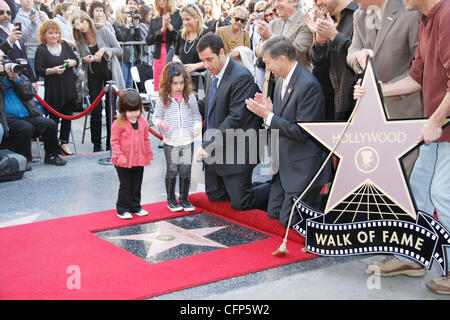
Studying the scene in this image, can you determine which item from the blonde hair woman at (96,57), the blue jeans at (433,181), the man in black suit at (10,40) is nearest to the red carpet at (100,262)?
the blue jeans at (433,181)

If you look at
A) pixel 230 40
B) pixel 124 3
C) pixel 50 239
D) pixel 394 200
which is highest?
pixel 124 3

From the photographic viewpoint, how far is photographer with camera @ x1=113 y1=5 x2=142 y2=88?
36.1 feet

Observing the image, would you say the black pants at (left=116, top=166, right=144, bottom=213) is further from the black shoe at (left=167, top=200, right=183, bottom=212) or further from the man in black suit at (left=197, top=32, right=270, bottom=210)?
the man in black suit at (left=197, top=32, right=270, bottom=210)

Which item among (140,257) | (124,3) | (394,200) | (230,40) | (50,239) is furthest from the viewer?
(124,3)

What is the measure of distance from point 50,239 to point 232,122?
1.81m

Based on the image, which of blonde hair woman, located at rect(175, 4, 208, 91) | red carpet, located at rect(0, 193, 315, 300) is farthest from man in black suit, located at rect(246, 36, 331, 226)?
blonde hair woman, located at rect(175, 4, 208, 91)

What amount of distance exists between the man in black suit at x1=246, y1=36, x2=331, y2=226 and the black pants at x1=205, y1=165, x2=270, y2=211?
0.55m

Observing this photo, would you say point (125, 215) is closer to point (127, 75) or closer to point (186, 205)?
point (186, 205)

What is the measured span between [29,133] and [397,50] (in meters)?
4.78

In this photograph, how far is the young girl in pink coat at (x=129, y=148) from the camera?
533 cm

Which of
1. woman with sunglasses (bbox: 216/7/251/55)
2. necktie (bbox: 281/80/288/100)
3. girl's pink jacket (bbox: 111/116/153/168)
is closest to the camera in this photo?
necktie (bbox: 281/80/288/100)

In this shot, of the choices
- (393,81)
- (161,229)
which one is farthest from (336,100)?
(161,229)

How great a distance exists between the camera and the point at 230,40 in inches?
299
